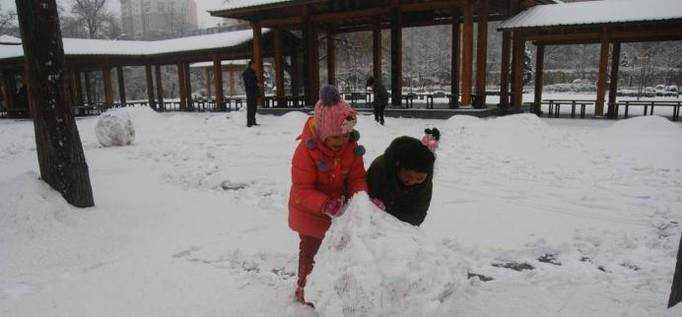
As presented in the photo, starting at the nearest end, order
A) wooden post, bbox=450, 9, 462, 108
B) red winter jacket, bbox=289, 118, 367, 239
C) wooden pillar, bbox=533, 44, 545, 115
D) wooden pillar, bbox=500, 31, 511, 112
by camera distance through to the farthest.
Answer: red winter jacket, bbox=289, 118, 367, 239 → wooden pillar, bbox=500, 31, 511, 112 → wooden post, bbox=450, 9, 462, 108 → wooden pillar, bbox=533, 44, 545, 115

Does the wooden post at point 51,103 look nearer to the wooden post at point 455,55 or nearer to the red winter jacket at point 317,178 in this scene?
the red winter jacket at point 317,178

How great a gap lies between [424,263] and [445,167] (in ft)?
17.4

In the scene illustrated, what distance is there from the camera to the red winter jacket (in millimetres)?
2479

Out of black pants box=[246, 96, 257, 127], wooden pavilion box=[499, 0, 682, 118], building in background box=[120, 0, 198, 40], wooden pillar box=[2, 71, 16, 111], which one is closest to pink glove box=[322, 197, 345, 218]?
black pants box=[246, 96, 257, 127]

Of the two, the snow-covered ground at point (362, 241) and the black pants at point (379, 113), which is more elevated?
the black pants at point (379, 113)

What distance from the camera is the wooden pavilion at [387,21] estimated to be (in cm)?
1311

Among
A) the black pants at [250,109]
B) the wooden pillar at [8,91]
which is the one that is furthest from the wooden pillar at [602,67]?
the wooden pillar at [8,91]

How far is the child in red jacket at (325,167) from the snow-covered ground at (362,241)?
307 millimetres

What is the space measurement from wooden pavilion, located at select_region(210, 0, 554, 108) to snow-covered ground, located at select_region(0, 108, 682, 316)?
6.14 meters

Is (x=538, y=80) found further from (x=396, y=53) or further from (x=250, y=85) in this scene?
(x=250, y=85)

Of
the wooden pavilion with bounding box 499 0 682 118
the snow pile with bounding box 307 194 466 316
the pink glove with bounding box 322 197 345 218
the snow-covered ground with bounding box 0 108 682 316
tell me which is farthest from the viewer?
the wooden pavilion with bounding box 499 0 682 118

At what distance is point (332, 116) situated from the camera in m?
2.42

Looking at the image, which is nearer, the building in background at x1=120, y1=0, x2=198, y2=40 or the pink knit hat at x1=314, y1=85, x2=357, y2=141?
the pink knit hat at x1=314, y1=85, x2=357, y2=141

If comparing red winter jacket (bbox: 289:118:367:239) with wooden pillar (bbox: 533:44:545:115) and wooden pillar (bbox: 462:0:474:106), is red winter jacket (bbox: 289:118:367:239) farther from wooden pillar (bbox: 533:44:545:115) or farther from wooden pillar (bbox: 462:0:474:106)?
wooden pillar (bbox: 533:44:545:115)
